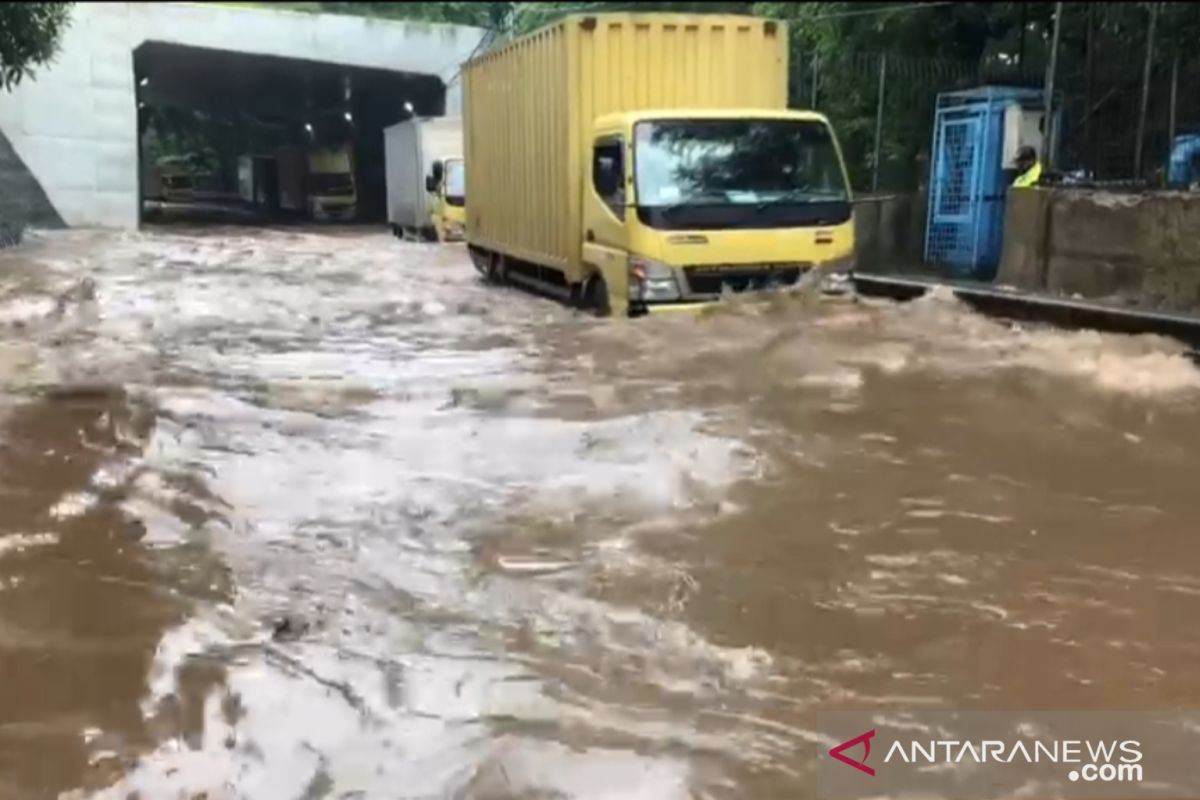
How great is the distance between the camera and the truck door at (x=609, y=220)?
34.3 ft

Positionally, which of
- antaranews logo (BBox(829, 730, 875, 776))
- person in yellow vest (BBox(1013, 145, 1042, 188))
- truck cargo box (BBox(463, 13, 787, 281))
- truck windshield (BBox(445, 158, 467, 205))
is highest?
truck cargo box (BBox(463, 13, 787, 281))

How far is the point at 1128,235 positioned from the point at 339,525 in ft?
25.7

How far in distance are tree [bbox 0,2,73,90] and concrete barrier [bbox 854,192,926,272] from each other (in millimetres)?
11398

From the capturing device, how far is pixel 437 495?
5.75 meters

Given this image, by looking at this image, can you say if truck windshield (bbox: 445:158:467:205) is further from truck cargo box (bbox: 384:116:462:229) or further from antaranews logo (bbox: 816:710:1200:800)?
antaranews logo (bbox: 816:710:1200:800)

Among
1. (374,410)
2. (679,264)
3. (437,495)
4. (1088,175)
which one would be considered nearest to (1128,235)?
(1088,175)

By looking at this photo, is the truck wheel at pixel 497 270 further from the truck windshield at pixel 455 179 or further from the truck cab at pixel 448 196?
the truck windshield at pixel 455 179

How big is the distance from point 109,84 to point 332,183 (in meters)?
10.6

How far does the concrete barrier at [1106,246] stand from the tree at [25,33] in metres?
13.5

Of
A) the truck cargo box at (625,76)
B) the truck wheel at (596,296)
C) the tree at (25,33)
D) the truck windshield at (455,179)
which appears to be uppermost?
the tree at (25,33)

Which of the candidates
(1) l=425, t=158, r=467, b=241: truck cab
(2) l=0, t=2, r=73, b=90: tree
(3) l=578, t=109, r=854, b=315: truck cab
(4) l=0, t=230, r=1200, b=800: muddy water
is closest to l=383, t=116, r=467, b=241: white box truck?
(1) l=425, t=158, r=467, b=241: truck cab

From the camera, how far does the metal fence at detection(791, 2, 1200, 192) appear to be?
1179 centimetres

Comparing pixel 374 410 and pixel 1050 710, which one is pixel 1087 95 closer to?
pixel 374 410

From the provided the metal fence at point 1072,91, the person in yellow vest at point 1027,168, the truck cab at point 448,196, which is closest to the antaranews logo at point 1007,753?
the metal fence at point 1072,91
